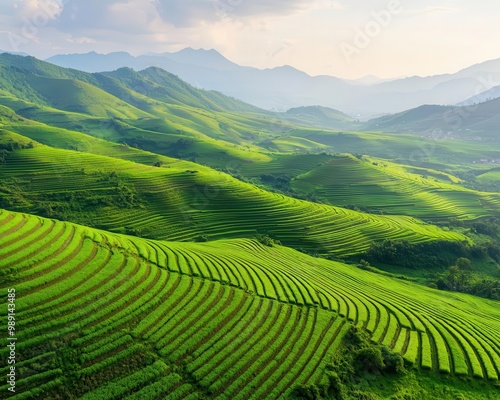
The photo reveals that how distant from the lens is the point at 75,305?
3784cm

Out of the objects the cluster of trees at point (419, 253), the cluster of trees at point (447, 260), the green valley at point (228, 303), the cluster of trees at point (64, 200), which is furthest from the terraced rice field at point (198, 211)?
the cluster of trees at point (447, 260)

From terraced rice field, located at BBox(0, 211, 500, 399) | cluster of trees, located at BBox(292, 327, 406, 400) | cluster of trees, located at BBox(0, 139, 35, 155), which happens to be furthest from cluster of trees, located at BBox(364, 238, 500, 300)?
cluster of trees, located at BBox(0, 139, 35, 155)

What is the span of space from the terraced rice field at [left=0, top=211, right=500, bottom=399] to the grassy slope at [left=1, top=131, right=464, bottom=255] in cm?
2931

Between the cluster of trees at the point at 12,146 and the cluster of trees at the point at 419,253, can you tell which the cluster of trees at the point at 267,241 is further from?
the cluster of trees at the point at 12,146

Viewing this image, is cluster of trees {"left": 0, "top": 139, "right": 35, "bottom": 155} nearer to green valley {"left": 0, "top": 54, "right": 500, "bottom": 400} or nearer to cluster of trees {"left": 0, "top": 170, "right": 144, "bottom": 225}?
green valley {"left": 0, "top": 54, "right": 500, "bottom": 400}

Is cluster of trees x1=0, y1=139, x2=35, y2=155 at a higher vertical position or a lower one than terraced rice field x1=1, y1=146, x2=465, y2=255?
higher

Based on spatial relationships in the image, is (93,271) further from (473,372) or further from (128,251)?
(473,372)

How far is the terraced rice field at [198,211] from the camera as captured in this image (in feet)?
299

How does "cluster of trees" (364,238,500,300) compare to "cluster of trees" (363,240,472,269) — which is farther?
"cluster of trees" (363,240,472,269)

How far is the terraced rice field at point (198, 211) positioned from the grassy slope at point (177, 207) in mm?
242

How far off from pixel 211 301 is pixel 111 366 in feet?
49.9

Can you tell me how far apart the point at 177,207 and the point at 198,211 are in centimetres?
605

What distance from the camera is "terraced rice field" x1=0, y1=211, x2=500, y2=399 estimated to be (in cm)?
3297

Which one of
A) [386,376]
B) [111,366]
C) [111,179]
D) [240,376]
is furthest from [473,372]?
[111,179]
